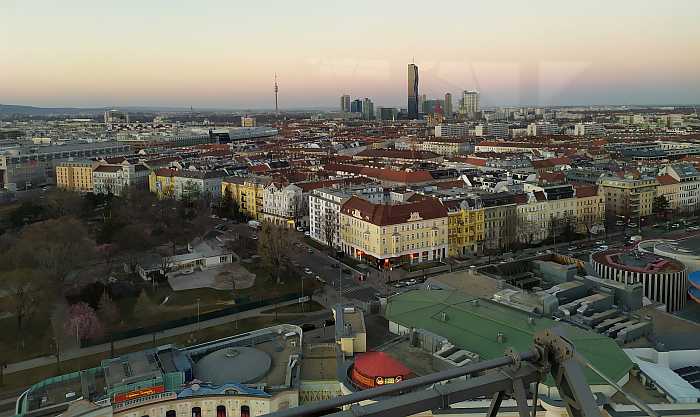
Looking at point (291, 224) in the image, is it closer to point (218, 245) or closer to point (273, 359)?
point (218, 245)

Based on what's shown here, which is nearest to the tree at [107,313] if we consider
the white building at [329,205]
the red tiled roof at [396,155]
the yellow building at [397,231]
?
the yellow building at [397,231]

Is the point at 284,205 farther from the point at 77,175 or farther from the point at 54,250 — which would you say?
the point at 77,175

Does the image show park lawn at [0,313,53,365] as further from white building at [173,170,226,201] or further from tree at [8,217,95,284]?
white building at [173,170,226,201]

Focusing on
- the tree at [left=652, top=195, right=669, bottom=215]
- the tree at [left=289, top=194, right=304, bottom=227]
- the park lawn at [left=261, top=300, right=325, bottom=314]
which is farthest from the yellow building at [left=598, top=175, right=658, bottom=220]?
the park lawn at [left=261, top=300, right=325, bottom=314]

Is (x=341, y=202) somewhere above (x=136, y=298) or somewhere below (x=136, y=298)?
above

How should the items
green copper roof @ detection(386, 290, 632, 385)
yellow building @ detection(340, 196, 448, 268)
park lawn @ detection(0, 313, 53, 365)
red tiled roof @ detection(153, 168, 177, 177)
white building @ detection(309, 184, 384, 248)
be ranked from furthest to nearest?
red tiled roof @ detection(153, 168, 177, 177)
white building @ detection(309, 184, 384, 248)
yellow building @ detection(340, 196, 448, 268)
park lawn @ detection(0, 313, 53, 365)
green copper roof @ detection(386, 290, 632, 385)

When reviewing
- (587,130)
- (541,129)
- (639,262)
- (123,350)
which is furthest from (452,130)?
(123,350)

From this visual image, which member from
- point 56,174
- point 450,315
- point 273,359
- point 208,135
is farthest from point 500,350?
point 208,135
